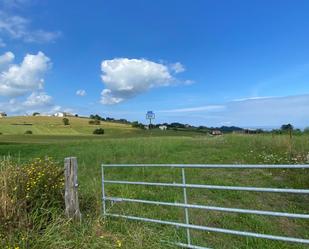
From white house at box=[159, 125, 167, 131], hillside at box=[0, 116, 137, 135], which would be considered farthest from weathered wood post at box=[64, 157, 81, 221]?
hillside at box=[0, 116, 137, 135]

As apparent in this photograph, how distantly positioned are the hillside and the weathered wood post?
52.5m

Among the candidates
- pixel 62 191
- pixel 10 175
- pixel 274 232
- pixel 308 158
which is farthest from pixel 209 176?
pixel 10 175

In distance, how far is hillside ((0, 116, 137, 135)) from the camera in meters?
63.2

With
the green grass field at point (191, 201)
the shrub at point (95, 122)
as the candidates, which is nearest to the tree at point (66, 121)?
the shrub at point (95, 122)

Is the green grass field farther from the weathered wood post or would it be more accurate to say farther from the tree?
the tree

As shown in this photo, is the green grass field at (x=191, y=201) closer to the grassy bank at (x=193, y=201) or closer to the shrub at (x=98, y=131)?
the grassy bank at (x=193, y=201)

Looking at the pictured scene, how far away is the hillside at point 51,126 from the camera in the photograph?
63.2 m

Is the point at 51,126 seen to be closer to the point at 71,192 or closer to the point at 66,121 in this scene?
the point at 66,121

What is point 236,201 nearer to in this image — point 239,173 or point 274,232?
point 274,232

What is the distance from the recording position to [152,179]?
47.3 ft

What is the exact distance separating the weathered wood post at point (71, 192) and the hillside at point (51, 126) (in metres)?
52.5

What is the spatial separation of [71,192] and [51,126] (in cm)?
6242

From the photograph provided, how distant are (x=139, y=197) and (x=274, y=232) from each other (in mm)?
3754

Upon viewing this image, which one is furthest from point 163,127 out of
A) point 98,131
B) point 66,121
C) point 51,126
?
point 66,121
